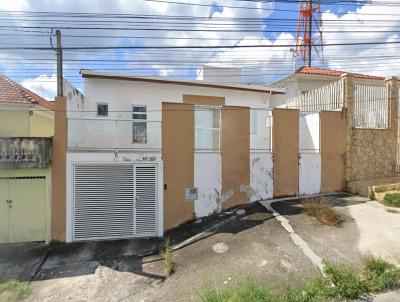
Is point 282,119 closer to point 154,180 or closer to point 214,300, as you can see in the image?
point 154,180

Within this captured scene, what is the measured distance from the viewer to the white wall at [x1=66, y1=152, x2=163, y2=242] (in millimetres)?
11297

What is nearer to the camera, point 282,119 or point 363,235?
point 363,235

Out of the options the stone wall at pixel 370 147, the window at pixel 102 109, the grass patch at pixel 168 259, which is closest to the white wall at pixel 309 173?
the stone wall at pixel 370 147

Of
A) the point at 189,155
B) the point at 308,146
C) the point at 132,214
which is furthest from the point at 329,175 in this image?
the point at 132,214

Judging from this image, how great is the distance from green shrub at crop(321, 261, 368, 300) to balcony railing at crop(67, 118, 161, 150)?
6.58 metres

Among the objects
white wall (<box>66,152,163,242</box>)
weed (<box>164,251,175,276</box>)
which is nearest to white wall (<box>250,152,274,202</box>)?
A: white wall (<box>66,152,163,242</box>)

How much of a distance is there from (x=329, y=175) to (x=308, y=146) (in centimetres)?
137

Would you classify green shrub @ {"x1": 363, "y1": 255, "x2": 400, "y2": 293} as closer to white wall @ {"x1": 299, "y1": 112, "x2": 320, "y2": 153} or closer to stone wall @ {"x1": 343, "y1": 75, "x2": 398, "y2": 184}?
white wall @ {"x1": 299, "y1": 112, "x2": 320, "y2": 153}

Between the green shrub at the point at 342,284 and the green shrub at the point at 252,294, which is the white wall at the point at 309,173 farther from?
the green shrub at the point at 252,294

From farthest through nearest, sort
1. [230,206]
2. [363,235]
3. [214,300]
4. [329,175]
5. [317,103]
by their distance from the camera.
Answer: [317,103]
[329,175]
[230,206]
[363,235]
[214,300]

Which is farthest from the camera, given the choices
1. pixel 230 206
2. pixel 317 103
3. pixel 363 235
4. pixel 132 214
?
pixel 317 103

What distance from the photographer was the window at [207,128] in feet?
40.8

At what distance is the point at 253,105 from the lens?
16.2 m

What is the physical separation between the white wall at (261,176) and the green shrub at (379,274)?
504cm
